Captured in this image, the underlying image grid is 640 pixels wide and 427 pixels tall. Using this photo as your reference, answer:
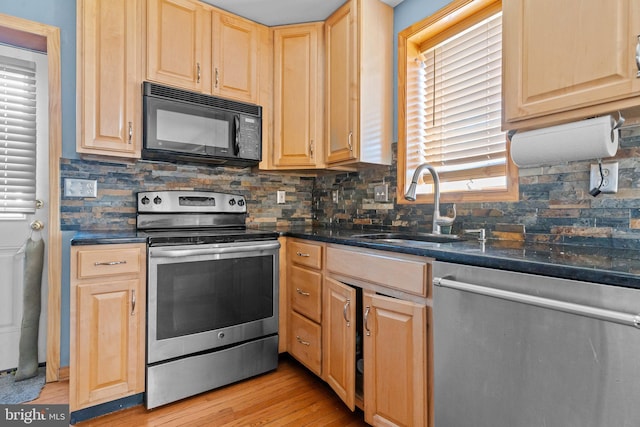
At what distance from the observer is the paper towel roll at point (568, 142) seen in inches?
44.1

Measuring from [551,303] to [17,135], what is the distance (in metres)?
2.83

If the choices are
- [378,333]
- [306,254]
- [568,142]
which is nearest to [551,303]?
[568,142]

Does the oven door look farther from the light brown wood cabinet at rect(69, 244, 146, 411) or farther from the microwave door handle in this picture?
the microwave door handle

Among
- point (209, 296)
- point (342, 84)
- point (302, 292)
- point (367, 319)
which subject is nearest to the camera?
point (367, 319)

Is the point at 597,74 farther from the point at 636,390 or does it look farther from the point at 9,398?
the point at 9,398

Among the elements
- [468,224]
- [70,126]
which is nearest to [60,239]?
[70,126]

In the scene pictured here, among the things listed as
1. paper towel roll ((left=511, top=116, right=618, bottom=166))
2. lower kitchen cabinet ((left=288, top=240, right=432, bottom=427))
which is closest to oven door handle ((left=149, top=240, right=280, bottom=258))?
lower kitchen cabinet ((left=288, top=240, right=432, bottom=427))

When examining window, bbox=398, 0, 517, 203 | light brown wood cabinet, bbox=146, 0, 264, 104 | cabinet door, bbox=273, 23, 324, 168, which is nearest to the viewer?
window, bbox=398, 0, 517, 203

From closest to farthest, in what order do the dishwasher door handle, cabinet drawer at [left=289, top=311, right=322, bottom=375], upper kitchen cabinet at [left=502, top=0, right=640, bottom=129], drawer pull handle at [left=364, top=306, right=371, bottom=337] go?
the dishwasher door handle
upper kitchen cabinet at [left=502, top=0, right=640, bottom=129]
drawer pull handle at [left=364, top=306, right=371, bottom=337]
cabinet drawer at [left=289, top=311, right=322, bottom=375]

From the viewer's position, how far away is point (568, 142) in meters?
1.19

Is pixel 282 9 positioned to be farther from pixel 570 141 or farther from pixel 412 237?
pixel 570 141

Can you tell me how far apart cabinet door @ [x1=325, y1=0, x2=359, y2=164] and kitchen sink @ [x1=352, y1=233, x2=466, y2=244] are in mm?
531

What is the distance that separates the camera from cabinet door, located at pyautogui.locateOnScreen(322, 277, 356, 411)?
1625mm

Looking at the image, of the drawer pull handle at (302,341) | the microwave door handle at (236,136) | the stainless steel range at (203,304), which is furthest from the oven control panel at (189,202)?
the drawer pull handle at (302,341)
